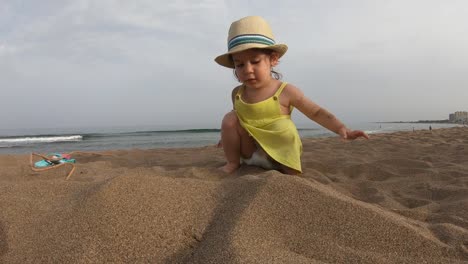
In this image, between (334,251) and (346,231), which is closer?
(334,251)

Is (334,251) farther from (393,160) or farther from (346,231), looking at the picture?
(393,160)

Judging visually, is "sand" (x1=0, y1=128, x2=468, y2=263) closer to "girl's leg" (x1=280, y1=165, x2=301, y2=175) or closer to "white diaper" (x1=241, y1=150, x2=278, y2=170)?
"girl's leg" (x1=280, y1=165, x2=301, y2=175)

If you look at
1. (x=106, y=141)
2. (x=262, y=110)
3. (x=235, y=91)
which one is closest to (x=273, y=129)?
(x=262, y=110)

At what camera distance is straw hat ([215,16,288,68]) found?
2340mm

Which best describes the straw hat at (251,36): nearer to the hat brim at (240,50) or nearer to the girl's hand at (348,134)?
the hat brim at (240,50)

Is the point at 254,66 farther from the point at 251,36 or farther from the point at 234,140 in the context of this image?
the point at 234,140

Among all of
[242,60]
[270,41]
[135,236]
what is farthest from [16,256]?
[270,41]

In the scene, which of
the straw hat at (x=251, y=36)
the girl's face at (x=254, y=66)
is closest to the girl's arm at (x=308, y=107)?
the girl's face at (x=254, y=66)

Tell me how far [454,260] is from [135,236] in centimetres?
101

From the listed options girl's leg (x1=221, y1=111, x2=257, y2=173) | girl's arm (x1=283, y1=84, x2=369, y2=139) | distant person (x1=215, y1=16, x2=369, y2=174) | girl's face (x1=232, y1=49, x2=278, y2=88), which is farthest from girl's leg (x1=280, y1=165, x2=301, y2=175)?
girl's face (x1=232, y1=49, x2=278, y2=88)

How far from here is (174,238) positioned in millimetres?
1156

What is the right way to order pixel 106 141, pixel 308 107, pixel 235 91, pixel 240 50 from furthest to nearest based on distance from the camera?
pixel 106 141
pixel 235 91
pixel 308 107
pixel 240 50

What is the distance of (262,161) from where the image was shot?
254cm

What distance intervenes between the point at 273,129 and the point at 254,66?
0.47 meters
